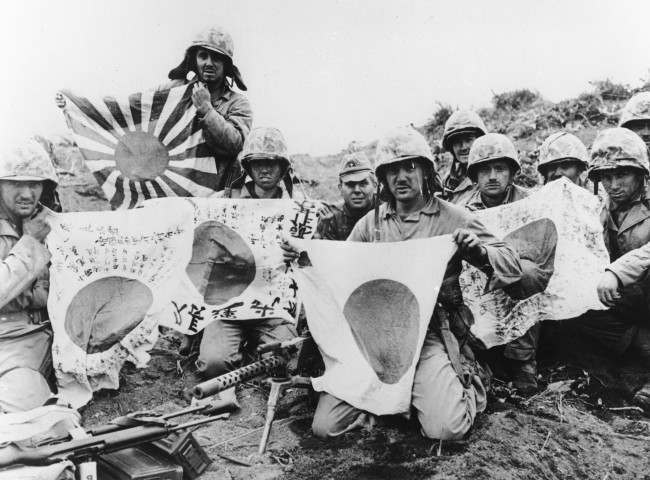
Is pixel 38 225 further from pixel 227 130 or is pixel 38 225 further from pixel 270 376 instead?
pixel 270 376

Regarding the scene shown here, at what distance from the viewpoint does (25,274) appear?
534 cm

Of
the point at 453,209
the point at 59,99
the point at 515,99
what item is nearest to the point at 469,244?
the point at 453,209

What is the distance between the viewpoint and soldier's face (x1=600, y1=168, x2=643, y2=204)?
5922mm

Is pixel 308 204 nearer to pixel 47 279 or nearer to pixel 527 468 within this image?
pixel 47 279

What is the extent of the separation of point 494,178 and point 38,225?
14.8ft

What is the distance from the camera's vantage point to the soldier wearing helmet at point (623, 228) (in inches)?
225

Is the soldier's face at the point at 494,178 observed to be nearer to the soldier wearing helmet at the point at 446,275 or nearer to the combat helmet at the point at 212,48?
the soldier wearing helmet at the point at 446,275

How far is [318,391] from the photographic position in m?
5.27

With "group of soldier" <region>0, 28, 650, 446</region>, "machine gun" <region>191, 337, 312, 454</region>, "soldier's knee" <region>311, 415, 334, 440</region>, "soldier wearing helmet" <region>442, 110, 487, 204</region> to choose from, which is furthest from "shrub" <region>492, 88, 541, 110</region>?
"soldier's knee" <region>311, 415, 334, 440</region>

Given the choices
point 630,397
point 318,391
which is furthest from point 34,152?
point 630,397

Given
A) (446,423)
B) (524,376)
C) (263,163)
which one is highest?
(263,163)

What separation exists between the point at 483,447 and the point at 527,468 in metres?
0.34

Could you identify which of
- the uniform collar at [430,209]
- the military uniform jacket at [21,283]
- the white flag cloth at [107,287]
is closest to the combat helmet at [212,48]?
the white flag cloth at [107,287]

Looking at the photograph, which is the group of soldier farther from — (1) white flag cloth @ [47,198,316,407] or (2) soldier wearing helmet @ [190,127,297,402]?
(1) white flag cloth @ [47,198,316,407]
